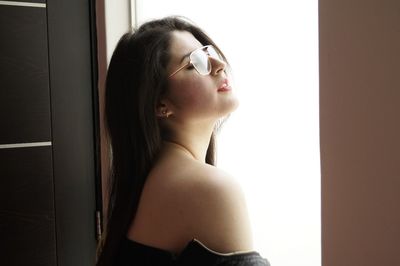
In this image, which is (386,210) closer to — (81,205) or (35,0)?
(81,205)

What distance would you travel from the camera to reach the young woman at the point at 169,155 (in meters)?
0.78

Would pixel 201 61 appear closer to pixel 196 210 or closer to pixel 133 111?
pixel 133 111

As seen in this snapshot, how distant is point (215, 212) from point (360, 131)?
0.97 feet

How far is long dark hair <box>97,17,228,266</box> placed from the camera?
90cm

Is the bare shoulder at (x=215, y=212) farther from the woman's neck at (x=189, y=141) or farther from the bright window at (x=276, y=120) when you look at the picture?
the bright window at (x=276, y=120)

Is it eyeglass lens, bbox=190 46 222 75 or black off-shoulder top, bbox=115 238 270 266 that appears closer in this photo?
black off-shoulder top, bbox=115 238 270 266

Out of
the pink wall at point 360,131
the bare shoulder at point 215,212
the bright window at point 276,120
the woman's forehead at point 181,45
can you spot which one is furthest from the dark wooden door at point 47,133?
the pink wall at point 360,131

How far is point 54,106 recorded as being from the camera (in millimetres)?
1450

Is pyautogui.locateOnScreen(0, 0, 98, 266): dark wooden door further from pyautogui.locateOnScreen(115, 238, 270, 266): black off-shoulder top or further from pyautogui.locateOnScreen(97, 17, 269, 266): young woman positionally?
pyautogui.locateOnScreen(115, 238, 270, 266): black off-shoulder top

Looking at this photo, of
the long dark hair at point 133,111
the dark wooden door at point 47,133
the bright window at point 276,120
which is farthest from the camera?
the dark wooden door at point 47,133

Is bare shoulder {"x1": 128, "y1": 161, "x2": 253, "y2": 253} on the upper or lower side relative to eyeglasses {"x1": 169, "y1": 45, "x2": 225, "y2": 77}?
lower

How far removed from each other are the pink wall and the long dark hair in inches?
14.6

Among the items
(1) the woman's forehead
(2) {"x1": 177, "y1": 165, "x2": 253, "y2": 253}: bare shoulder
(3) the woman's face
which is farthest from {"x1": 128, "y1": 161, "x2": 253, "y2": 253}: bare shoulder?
(1) the woman's forehead

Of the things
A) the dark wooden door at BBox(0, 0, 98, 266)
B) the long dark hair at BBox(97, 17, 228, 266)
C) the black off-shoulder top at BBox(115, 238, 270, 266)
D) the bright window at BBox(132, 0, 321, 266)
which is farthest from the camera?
the dark wooden door at BBox(0, 0, 98, 266)
